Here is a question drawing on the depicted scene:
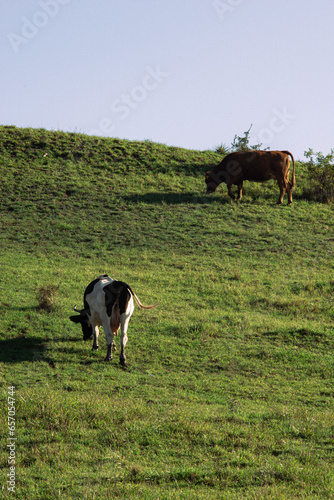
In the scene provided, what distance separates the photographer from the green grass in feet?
19.9

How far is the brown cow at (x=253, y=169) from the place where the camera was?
28.0 meters

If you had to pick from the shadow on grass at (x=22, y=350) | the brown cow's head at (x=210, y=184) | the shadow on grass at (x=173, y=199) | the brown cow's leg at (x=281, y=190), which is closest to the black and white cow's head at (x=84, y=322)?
the shadow on grass at (x=22, y=350)

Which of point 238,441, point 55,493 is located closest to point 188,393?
point 238,441

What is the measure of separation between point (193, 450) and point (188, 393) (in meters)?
2.77

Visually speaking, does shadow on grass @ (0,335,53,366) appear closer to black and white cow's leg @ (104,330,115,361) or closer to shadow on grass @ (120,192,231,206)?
black and white cow's leg @ (104,330,115,361)

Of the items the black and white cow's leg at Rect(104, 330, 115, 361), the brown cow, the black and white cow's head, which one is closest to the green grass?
the black and white cow's head

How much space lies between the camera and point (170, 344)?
12.0 metres

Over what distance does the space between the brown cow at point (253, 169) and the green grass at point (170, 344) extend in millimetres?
975

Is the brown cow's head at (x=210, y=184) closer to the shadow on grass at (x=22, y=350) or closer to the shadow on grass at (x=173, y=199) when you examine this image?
the shadow on grass at (x=173, y=199)

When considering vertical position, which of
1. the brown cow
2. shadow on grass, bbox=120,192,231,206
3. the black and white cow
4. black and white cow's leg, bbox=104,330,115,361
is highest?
the brown cow

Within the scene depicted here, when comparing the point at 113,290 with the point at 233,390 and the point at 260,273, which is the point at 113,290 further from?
the point at 260,273

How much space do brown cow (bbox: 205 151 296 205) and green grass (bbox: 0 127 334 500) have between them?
975 mm

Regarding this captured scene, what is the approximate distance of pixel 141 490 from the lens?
5449 mm

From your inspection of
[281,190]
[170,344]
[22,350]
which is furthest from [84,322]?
[281,190]
